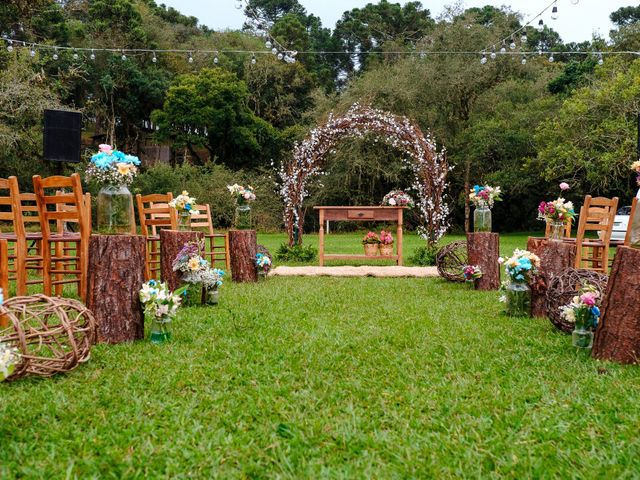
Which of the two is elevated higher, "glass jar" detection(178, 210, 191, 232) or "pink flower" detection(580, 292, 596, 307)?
"glass jar" detection(178, 210, 191, 232)

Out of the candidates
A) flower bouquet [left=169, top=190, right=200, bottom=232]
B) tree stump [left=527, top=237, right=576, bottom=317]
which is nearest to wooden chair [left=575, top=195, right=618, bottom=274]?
tree stump [left=527, top=237, right=576, bottom=317]

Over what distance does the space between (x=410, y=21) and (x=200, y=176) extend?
14826 mm

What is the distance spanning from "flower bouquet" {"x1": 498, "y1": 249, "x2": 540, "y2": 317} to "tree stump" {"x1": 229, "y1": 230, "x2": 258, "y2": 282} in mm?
3308

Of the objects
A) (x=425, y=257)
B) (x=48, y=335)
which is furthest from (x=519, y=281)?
(x=425, y=257)

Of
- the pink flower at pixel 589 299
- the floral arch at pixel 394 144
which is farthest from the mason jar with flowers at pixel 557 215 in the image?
the floral arch at pixel 394 144

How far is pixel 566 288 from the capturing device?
4.09 meters

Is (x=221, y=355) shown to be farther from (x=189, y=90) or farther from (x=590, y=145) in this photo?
(x=189, y=90)

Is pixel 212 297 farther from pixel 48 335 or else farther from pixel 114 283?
pixel 48 335

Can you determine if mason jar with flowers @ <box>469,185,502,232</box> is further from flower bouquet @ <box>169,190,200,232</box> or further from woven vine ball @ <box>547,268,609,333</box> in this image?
flower bouquet @ <box>169,190,200,232</box>

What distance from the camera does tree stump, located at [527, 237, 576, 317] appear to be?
15.9ft

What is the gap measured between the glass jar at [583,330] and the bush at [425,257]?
6.15 metres

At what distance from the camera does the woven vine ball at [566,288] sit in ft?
13.3

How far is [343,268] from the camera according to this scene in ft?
29.4

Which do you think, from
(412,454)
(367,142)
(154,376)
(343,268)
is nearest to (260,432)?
(412,454)
